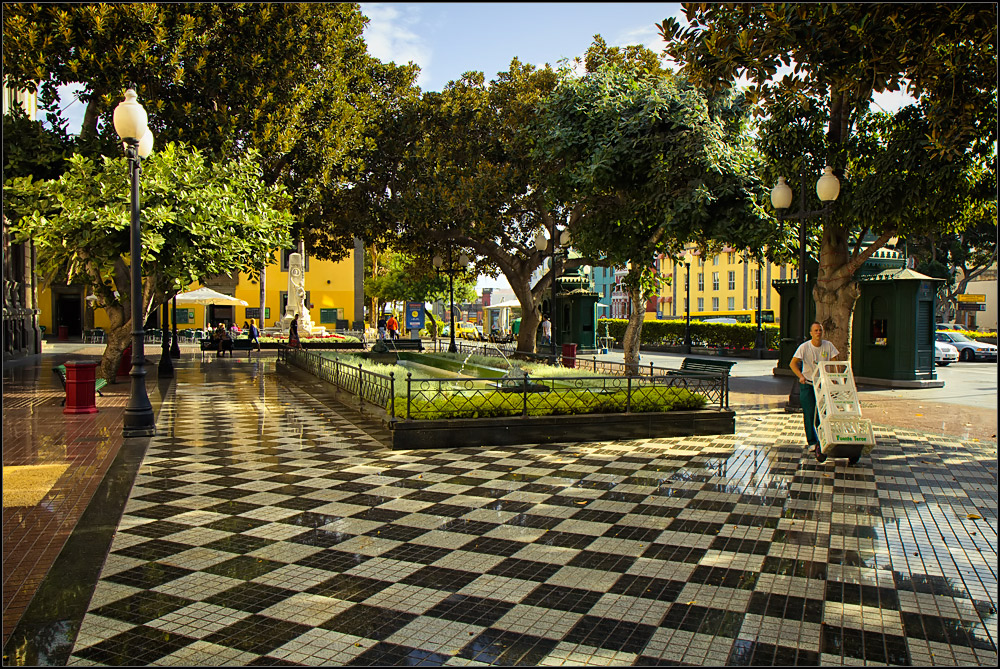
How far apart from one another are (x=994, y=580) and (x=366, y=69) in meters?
20.4

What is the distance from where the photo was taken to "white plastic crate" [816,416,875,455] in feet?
25.8

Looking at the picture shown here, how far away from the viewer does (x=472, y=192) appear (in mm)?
19516

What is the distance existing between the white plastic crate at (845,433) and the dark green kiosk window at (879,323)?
35.4 ft

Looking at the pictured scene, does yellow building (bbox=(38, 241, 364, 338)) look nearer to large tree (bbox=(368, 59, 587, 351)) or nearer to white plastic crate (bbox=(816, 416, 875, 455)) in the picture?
large tree (bbox=(368, 59, 587, 351))

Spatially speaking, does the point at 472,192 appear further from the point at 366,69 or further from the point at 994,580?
the point at 994,580

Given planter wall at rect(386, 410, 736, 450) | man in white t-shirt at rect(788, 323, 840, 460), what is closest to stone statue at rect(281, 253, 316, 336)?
planter wall at rect(386, 410, 736, 450)

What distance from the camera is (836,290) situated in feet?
48.1

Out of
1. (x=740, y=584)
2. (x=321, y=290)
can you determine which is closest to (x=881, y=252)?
(x=740, y=584)

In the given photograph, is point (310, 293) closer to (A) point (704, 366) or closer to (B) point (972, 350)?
(B) point (972, 350)

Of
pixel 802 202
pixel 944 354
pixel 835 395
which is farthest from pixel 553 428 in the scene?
pixel 944 354

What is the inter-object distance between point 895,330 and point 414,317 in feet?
68.2

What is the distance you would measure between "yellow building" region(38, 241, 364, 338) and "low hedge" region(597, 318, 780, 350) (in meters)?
18.2

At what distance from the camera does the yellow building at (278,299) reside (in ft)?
153

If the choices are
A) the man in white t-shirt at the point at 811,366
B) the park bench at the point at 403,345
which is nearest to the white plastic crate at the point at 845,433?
the man in white t-shirt at the point at 811,366
